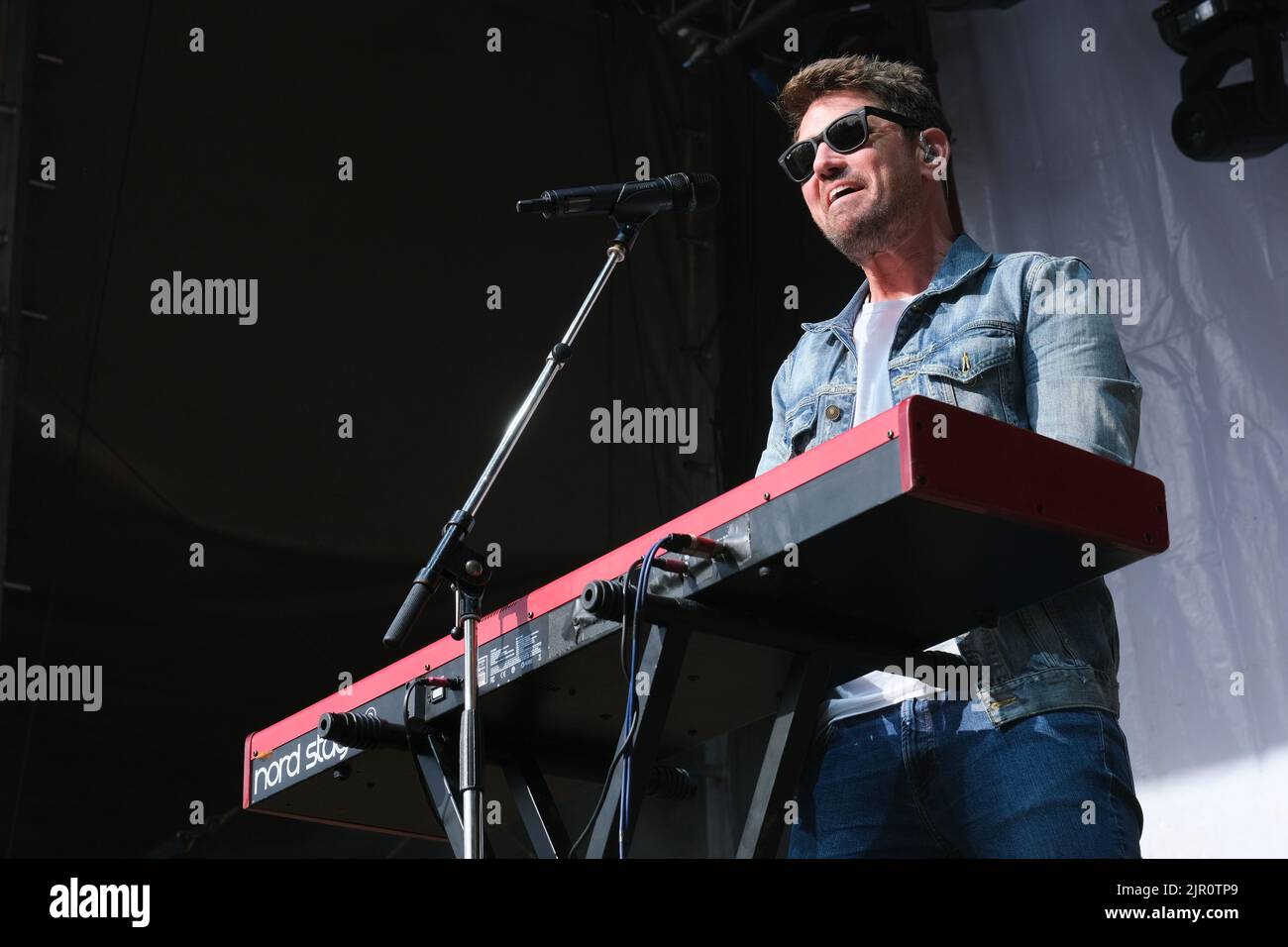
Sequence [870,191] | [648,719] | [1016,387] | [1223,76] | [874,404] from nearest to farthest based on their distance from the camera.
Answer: [648,719], [1016,387], [874,404], [870,191], [1223,76]

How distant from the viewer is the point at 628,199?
2047mm

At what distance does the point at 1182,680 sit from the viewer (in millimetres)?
3402

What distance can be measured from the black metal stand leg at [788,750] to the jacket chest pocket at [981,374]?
1.29 feet

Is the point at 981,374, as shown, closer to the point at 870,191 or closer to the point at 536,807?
the point at 870,191

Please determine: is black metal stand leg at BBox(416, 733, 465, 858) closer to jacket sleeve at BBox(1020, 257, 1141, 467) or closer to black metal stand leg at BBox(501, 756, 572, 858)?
black metal stand leg at BBox(501, 756, 572, 858)

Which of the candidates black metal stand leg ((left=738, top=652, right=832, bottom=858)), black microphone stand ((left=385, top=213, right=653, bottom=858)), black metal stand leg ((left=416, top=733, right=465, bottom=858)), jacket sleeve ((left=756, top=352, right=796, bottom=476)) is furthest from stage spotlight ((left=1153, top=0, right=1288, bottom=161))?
black metal stand leg ((left=416, top=733, right=465, bottom=858))

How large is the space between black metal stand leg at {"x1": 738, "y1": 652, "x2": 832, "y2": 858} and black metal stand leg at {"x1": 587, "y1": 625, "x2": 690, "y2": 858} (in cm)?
14

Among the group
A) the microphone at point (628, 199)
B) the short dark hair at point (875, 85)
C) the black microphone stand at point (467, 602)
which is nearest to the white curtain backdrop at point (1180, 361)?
the short dark hair at point (875, 85)

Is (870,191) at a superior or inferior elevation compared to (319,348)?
inferior

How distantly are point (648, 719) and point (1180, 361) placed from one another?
8.14ft

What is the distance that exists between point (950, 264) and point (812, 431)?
0.28 metres

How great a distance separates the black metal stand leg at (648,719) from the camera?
145 centimetres

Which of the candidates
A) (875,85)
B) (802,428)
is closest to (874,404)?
(802,428)

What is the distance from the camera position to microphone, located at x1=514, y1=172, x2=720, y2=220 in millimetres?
2035
